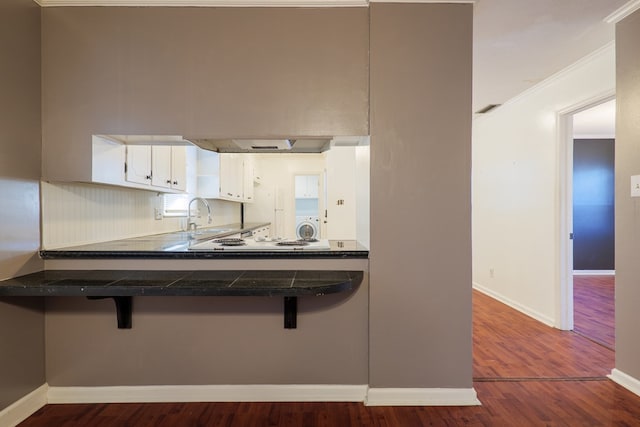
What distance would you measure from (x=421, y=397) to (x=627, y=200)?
1.88 m

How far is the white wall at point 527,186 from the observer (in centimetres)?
317

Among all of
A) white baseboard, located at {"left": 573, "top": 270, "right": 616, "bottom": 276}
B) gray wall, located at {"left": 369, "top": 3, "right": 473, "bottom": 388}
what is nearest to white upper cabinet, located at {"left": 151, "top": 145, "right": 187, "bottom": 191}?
gray wall, located at {"left": 369, "top": 3, "right": 473, "bottom": 388}

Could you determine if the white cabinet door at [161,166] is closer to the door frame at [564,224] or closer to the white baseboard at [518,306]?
the door frame at [564,224]

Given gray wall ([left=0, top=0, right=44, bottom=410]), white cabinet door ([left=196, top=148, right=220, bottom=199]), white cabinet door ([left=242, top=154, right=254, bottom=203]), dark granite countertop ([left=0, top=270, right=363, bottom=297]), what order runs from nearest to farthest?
1. dark granite countertop ([left=0, top=270, right=363, bottom=297])
2. gray wall ([left=0, top=0, right=44, bottom=410])
3. white cabinet door ([left=196, top=148, right=220, bottom=199])
4. white cabinet door ([left=242, top=154, right=254, bottom=203])

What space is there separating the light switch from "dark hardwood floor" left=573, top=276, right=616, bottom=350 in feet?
4.81

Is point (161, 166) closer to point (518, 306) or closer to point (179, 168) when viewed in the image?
point (179, 168)

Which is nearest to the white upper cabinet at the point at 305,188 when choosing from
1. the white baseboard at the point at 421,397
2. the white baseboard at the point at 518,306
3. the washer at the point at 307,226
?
the washer at the point at 307,226

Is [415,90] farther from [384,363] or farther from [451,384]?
[451,384]

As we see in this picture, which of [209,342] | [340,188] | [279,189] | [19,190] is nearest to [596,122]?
[340,188]

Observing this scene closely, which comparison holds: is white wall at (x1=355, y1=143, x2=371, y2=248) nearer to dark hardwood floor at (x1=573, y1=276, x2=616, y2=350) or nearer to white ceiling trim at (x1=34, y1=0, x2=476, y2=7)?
white ceiling trim at (x1=34, y1=0, x2=476, y2=7)

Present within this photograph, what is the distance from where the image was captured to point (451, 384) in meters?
2.09

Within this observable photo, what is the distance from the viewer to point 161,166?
2904 mm

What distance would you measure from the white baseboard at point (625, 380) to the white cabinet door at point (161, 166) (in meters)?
3.63

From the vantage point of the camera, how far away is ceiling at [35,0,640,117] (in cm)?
207
